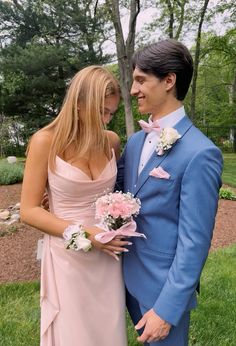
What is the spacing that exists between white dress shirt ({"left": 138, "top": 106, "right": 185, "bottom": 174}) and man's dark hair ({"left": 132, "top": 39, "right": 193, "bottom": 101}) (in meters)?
0.12

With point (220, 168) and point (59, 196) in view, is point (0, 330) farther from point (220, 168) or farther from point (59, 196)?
point (220, 168)

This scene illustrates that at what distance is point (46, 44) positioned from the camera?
20312mm

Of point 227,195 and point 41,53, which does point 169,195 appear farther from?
point 41,53

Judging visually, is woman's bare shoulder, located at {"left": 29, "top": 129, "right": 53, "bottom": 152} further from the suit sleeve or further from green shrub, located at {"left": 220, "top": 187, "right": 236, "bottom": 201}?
green shrub, located at {"left": 220, "top": 187, "right": 236, "bottom": 201}

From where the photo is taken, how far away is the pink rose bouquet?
1.69 metres

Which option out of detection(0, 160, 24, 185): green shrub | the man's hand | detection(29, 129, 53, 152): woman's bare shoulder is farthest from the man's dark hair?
detection(0, 160, 24, 185): green shrub

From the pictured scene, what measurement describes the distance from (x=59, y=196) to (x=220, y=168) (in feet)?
2.57

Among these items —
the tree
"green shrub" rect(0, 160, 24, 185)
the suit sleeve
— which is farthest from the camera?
the tree

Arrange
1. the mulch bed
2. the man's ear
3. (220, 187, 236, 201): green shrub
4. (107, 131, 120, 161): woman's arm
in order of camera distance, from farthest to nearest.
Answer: (220, 187, 236, 201): green shrub
the mulch bed
(107, 131, 120, 161): woman's arm
the man's ear

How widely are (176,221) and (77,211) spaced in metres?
0.51

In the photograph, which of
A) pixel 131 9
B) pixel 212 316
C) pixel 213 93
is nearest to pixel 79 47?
pixel 131 9

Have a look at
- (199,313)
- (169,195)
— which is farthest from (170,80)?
(199,313)

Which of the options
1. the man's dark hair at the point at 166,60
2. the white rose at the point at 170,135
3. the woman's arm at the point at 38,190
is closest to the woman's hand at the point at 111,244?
the woman's arm at the point at 38,190

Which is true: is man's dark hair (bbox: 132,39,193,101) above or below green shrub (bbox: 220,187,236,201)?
above
